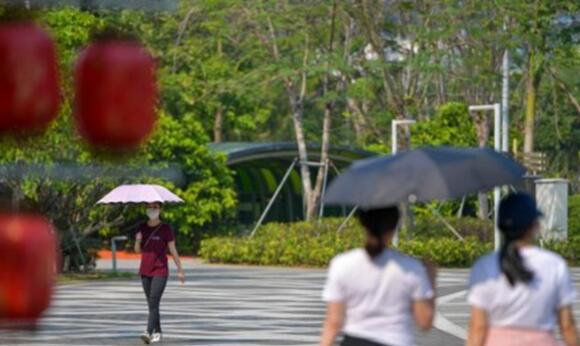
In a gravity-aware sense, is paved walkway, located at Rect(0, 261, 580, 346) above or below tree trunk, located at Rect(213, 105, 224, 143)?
below

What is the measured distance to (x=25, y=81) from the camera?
2293 mm

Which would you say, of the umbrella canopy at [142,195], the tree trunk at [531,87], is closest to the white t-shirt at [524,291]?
the umbrella canopy at [142,195]

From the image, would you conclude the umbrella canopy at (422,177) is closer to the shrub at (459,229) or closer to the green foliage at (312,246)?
the green foliage at (312,246)

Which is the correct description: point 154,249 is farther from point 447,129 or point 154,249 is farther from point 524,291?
point 447,129

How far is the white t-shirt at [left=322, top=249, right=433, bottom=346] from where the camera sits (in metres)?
7.12

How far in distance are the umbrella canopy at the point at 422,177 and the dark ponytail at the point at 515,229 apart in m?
0.23

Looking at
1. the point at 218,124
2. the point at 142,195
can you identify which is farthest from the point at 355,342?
the point at 218,124

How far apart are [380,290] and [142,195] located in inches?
542

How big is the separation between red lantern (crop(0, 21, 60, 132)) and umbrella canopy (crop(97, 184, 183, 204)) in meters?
16.9

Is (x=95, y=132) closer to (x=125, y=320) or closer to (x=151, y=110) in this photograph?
(x=151, y=110)

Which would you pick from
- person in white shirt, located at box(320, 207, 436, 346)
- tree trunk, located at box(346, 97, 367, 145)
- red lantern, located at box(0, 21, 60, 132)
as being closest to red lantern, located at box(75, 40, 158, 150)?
red lantern, located at box(0, 21, 60, 132)

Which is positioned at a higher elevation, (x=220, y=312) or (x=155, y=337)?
(x=155, y=337)

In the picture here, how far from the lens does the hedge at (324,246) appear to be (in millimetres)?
46125

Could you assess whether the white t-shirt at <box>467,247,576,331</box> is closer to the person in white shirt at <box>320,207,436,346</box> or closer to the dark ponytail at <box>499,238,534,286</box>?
the dark ponytail at <box>499,238,534,286</box>
